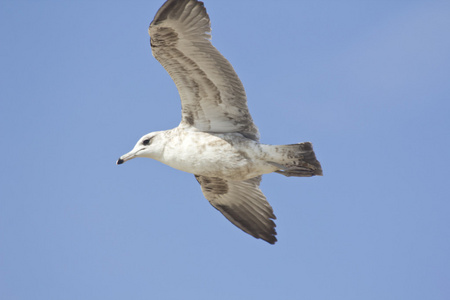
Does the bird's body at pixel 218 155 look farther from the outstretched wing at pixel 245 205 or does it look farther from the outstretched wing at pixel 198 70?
the outstretched wing at pixel 245 205

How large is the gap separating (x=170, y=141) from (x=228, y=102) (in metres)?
1.04

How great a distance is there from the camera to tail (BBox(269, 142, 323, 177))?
1004 centimetres

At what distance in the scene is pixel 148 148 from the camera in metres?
10.6

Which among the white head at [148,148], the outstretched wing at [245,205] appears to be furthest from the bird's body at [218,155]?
the outstretched wing at [245,205]

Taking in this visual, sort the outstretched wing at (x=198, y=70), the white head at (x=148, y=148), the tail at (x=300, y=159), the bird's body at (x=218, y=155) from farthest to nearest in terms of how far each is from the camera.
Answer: the white head at (x=148, y=148) → the bird's body at (x=218, y=155) → the tail at (x=300, y=159) → the outstretched wing at (x=198, y=70)

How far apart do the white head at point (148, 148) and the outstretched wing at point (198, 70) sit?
462 mm

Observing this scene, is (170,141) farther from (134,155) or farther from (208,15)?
(208,15)

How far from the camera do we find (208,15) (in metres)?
9.62

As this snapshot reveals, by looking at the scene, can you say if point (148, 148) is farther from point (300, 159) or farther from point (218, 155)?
point (300, 159)

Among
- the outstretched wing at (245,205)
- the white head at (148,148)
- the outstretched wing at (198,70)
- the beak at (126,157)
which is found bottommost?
the outstretched wing at (245,205)

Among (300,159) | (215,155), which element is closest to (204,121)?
(215,155)

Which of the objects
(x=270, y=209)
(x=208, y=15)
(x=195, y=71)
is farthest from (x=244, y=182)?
(x=208, y=15)

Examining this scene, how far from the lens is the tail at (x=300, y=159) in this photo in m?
10.0

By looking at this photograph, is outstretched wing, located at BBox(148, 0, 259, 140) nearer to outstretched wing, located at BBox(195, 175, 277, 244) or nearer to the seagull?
the seagull
